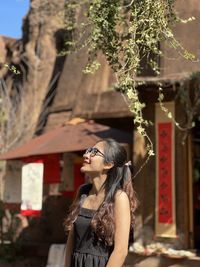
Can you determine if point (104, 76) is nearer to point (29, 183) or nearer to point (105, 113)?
point (105, 113)

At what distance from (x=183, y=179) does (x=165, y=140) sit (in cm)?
78

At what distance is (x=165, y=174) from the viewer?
9102 millimetres

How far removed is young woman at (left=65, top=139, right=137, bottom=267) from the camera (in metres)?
3.24

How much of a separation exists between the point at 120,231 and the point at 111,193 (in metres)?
0.28

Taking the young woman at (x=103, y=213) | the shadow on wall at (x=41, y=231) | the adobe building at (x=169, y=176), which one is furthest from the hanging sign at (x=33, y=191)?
the young woman at (x=103, y=213)

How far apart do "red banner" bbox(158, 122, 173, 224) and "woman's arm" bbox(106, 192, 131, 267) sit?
5816 mm

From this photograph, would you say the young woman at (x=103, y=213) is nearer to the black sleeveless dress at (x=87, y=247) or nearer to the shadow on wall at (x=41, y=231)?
the black sleeveless dress at (x=87, y=247)

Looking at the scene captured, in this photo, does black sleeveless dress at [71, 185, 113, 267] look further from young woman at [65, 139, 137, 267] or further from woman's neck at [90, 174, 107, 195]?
woman's neck at [90, 174, 107, 195]

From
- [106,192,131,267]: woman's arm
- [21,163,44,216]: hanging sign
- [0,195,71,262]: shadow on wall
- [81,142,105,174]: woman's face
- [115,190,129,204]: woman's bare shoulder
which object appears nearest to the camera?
[106,192,131,267]: woman's arm

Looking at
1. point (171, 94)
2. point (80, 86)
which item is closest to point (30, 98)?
point (80, 86)

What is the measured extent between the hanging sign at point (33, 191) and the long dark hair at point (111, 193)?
628cm

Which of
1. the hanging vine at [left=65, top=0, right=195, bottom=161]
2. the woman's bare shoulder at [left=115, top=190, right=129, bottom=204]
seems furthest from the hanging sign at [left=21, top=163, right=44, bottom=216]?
the woman's bare shoulder at [left=115, top=190, right=129, bottom=204]

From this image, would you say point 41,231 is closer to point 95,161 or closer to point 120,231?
point 95,161

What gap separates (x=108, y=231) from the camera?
10.6 ft
